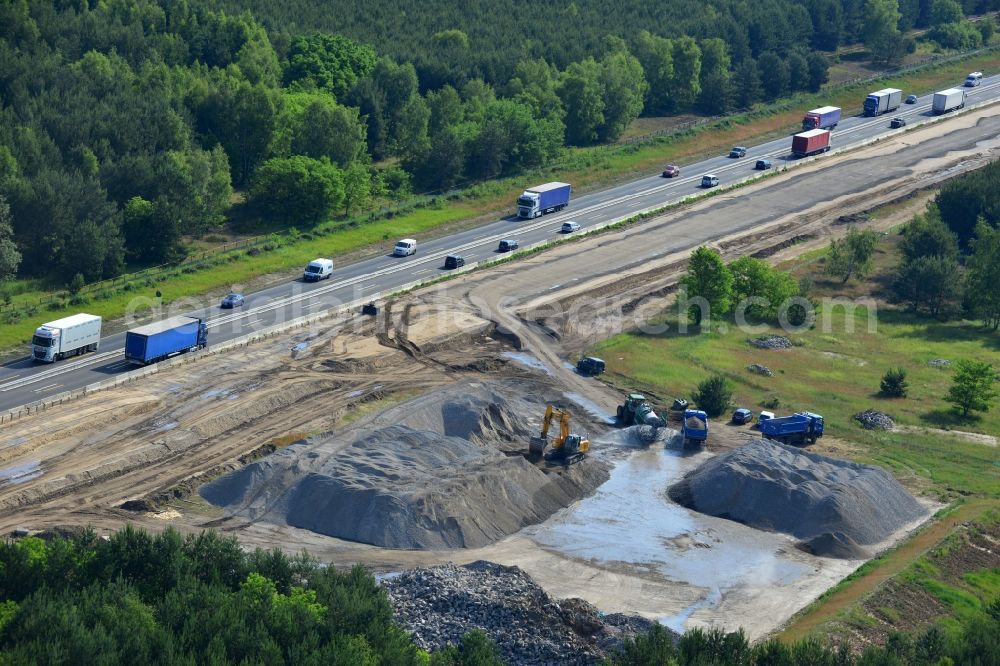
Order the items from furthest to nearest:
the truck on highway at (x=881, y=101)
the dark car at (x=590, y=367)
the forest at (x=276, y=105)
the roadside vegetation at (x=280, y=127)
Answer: the truck on highway at (x=881, y=101) < the forest at (x=276, y=105) < the roadside vegetation at (x=280, y=127) < the dark car at (x=590, y=367)

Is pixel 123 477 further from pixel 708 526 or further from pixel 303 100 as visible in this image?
pixel 303 100

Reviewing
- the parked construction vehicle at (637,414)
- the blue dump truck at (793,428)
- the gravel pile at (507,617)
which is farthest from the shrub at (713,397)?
the gravel pile at (507,617)

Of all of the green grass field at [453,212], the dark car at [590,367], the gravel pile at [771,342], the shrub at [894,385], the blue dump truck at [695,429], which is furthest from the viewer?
the gravel pile at [771,342]

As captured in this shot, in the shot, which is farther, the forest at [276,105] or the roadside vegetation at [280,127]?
the forest at [276,105]

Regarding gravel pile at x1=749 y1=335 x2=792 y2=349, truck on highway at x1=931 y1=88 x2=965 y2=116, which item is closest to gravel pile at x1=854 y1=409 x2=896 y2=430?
gravel pile at x1=749 y1=335 x2=792 y2=349

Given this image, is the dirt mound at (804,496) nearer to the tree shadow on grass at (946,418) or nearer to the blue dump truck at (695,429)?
the blue dump truck at (695,429)

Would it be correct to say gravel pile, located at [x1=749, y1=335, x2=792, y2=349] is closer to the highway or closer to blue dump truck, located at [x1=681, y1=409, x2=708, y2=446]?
blue dump truck, located at [x1=681, y1=409, x2=708, y2=446]

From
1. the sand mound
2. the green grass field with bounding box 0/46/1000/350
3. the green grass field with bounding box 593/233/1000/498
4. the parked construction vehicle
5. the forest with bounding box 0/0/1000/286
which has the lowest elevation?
the green grass field with bounding box 593/233/1000/498
